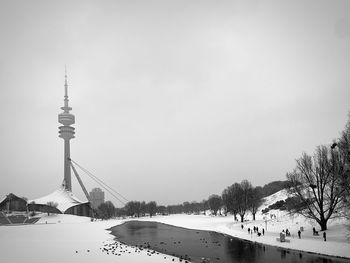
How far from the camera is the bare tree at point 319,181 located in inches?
1511

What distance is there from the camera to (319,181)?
1593 inches

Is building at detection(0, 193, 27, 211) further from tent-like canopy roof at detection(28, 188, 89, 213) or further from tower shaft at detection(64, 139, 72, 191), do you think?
tower shaft at detection(64, 139, 72, 191)

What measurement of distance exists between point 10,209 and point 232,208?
333 feet

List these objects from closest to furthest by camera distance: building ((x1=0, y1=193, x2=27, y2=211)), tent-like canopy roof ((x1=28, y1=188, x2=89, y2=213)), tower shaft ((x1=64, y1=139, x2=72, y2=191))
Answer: building ((x1=0, y1=193, x2=27, y2=211)) < tent-like canopy roof ((x1=28, y1=188, x2=89, y2=213)) < tower shaft ((x1=64, y1=139, x2=72, y2=191))

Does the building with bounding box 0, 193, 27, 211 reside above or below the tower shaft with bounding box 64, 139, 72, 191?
below

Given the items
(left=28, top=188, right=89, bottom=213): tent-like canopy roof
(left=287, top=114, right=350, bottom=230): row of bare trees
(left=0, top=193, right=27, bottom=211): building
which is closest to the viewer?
(left=287, top=114, right=350, bottom=230): row of bare trees

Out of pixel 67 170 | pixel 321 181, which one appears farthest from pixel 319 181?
pixel 67 170

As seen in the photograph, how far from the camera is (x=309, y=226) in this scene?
44406 mm

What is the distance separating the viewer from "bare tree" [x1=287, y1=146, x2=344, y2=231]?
3838cm

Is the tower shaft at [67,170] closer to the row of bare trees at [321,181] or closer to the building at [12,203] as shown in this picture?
the building at [12,203]

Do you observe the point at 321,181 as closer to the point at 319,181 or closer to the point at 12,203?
the point at 319,181

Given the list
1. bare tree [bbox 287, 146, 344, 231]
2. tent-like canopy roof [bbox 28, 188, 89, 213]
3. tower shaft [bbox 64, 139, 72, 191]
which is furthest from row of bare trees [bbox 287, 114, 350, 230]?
tower shaft [bbox 64, 139, 72, 191]

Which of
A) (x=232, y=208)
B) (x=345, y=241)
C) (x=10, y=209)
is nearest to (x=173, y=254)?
(x=345, y=241)

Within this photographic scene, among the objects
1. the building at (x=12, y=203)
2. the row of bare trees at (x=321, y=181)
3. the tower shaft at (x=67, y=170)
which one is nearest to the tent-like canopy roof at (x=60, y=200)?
the building at (x=12, y=203)
